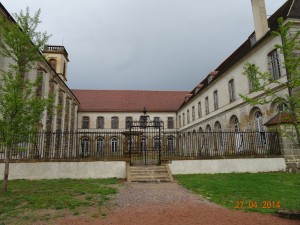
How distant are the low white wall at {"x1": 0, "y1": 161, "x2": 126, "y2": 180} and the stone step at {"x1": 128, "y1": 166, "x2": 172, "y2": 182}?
0.89 metres

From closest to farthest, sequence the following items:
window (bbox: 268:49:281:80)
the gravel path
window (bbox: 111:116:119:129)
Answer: the gravel path → window (bbox: 268:49:281:80) → window (bbox: 111:116:119:129)

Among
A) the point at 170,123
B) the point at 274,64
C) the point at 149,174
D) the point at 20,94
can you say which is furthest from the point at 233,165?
the point at 170,123

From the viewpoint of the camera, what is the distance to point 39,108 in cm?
898

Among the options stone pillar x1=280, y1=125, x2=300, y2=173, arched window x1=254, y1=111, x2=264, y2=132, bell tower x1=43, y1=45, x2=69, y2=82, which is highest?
bell tower x1=43, y1=45, x2=69, y2=82

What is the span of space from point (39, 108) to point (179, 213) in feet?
20.7

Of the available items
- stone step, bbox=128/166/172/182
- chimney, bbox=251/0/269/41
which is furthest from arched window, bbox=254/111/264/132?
stone step, bbox=128/166/172/182

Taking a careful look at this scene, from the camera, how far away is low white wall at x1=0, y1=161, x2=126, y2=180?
38.3 feet

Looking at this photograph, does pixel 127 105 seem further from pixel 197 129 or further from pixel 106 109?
pixel 197 129

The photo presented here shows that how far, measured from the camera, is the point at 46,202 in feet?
22.4

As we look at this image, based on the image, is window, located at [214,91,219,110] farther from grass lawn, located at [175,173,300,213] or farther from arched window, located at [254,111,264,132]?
grass lawn, located at [175,173,300,213]

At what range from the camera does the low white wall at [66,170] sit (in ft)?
38.3

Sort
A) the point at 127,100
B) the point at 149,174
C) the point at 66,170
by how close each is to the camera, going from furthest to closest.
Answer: the point at 127,100, the point at 66,170, the point at 149,174

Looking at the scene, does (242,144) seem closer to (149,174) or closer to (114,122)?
(149,174)

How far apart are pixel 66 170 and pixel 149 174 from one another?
165 inches
